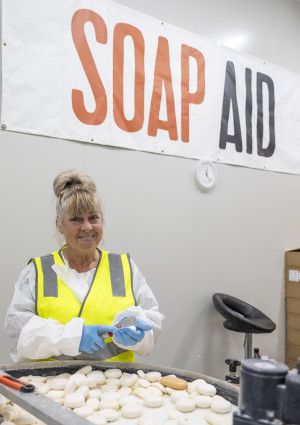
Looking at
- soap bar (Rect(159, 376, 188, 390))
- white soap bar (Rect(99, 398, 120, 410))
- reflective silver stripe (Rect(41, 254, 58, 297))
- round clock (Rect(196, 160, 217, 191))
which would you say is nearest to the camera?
white soap bar (Rect(99, 398, 120, 410))

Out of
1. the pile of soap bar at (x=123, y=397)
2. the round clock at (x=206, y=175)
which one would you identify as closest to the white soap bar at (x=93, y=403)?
the pile of soap bar at (x=123, y=397)

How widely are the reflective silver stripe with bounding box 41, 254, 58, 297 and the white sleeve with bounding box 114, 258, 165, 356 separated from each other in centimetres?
26

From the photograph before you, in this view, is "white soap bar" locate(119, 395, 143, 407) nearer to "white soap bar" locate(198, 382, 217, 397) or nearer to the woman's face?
"white soap bar" locate(198, 382, 217, 397)

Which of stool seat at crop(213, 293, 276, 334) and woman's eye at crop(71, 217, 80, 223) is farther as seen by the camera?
stool seat at crop(213, 293, 276, 334)

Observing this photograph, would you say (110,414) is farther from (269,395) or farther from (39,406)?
(269,395)

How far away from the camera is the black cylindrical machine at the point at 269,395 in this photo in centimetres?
58

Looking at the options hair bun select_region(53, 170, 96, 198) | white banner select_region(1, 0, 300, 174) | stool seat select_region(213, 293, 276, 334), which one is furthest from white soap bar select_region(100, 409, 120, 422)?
stool seat select_region(213, 293, 276, 334)

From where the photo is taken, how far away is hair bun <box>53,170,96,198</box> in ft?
5.36

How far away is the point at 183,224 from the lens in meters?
2.80

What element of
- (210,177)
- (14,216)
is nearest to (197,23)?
(210,177)

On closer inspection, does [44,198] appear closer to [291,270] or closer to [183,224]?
[183,224]

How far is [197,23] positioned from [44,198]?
1.63m

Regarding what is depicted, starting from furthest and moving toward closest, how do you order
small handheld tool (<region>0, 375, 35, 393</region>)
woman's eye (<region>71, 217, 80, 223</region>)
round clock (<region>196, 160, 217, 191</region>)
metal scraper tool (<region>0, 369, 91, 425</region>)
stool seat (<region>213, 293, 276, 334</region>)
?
round clock (<region>196, 160, 217, 191</region>), stool seat (<region>213, 293, 276, 334</region>), woman's eye (<region>71, 217, 80, 223</region>), small handheld tool (<region>0, 375, 35, 393</region>), metal scraper tool (<region>0, 369, 91, 425</region>)

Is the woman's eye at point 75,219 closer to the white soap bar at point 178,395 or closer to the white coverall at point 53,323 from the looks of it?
the white coverall at point 53,323
